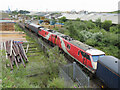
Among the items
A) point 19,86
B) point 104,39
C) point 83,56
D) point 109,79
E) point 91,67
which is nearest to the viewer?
point 19,86

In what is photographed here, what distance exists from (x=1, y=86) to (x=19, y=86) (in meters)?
0.72

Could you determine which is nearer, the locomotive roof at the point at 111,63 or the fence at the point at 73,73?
the locomotive roof at the point at 111,63

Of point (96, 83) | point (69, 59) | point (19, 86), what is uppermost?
point (19, 86)

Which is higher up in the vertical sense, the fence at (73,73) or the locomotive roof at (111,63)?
the locomotive roof at (111,63)

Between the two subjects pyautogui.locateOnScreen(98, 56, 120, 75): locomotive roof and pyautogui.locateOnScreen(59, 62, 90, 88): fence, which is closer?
pyautogui.locateOnScreen(98, 56, 120, 75): locomotive roof

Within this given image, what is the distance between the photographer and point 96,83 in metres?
8.64

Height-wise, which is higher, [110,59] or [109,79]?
[110,59]

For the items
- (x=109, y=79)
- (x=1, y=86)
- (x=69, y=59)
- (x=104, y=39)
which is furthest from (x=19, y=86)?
(x=104, y=39)

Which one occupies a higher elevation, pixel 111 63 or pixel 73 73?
pixel 111 63

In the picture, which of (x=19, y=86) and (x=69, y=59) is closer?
(x=19, y=86)

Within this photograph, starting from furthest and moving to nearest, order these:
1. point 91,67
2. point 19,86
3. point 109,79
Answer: point 91,67, point 109,79, point 19,86

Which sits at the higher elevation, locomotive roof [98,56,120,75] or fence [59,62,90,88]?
locomotive roof [98,56,120,75]

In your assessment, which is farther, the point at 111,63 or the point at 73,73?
the point at 73,73

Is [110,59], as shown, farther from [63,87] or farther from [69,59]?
[69,59]
